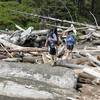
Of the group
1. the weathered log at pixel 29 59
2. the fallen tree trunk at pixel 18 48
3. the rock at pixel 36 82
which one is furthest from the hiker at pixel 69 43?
the rock at pixel 36 82

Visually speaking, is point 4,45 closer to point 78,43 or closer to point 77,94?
point 78,43

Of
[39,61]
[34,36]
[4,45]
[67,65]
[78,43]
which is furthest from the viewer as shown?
[78,43]

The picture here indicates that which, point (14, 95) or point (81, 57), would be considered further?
point (81, 57)

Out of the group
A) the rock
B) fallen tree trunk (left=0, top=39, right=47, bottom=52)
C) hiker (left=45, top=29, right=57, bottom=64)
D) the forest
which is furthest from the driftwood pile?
the forest

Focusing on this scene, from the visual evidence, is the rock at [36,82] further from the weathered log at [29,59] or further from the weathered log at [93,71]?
the weathered log at [29,59]

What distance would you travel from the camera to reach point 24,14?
2920 cm

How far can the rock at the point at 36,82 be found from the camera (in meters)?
13.5

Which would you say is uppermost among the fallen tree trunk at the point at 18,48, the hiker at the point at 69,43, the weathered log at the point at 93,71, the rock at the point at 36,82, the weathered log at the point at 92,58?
the hiker at the point at 69,43

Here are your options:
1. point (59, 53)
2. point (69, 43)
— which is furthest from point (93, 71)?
point (59, 53)

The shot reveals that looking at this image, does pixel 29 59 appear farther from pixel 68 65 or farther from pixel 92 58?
pixel 92 58

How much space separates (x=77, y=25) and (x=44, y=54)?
8.39 m

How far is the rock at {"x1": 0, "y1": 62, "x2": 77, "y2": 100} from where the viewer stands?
530 inches

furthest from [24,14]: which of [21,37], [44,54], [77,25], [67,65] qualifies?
[67,65]

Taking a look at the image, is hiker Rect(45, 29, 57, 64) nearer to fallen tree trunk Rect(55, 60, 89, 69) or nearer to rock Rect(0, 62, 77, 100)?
fallen tree trunk Rect(55, 60, 89, 69)
